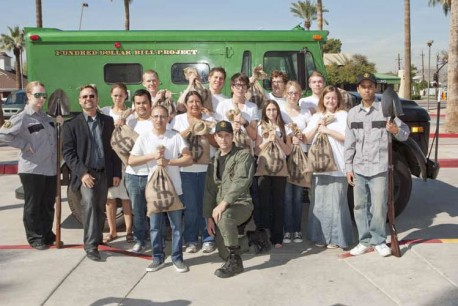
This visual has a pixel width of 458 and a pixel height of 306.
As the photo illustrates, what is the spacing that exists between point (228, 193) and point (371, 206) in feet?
5.16

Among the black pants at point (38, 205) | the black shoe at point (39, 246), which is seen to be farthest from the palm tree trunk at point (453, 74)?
the black shoe at point (39, 246)

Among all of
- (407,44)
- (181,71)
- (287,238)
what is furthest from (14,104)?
(287,238)

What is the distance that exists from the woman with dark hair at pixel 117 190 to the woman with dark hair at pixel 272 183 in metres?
Result: 1.51

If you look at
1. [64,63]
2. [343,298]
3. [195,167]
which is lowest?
[343,298]

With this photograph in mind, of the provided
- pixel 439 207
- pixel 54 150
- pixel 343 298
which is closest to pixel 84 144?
pixel 54 150

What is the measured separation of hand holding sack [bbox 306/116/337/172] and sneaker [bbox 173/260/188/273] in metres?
1.65

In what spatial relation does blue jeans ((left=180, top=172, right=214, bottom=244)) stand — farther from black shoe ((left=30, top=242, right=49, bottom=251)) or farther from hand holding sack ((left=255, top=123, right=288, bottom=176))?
black shoe ((left=30, top=242, right=49, bottom=251))

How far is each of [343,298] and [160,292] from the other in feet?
5.05

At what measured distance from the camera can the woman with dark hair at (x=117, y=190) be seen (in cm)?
536

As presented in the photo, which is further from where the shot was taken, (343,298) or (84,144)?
(84,144)

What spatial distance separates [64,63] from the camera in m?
6.98

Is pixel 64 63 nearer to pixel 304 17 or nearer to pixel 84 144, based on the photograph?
pixel 84 144

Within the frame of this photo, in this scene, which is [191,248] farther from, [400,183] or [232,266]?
[400,183]

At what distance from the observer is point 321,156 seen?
5070 millimetres
